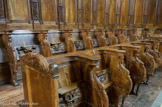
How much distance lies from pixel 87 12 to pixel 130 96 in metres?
3.33

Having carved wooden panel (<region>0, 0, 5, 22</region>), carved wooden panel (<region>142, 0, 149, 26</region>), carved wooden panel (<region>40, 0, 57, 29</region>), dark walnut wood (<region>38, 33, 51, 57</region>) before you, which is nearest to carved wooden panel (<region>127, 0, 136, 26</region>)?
carved wooden panel (<region>142, 0, 149, 26</region>)

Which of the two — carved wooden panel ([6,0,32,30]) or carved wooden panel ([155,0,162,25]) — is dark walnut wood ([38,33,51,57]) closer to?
carved wooden panel ([6,0,32,30])

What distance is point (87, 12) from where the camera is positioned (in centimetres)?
440

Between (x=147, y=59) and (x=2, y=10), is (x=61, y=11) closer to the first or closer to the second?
(x=2, y=10)

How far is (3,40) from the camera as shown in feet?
6.16

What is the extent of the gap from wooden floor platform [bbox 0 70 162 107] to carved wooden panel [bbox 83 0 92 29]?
2864mm

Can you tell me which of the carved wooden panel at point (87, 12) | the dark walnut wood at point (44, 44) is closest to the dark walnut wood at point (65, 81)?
the dark walnut wood at point (44, 44)

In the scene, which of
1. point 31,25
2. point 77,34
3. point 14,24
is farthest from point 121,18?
point 14,24

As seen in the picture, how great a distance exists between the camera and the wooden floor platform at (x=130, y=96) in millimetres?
1506

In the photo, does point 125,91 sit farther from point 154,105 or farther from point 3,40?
point 3,40

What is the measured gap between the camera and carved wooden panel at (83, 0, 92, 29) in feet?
14.1

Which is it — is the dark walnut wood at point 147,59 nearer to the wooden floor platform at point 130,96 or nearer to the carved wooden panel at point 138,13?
the wooden floor platform at point 130,96

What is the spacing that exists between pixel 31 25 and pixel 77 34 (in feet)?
3.94

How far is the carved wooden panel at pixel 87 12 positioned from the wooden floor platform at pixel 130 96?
286 centimetres
